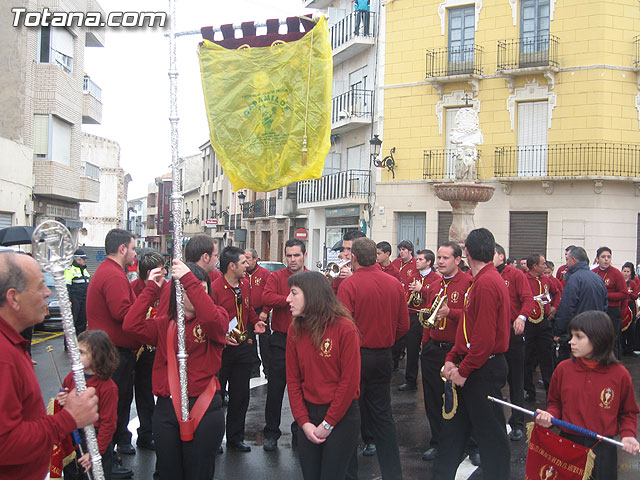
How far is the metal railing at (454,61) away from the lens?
24.0 m

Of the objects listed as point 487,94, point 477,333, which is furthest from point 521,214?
point 477,333

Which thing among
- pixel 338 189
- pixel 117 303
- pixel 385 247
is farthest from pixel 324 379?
pixel 338 189

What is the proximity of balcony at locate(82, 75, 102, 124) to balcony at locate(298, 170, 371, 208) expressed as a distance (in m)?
10.4

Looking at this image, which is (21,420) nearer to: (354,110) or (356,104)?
(354,110)

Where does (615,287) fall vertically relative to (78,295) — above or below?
above

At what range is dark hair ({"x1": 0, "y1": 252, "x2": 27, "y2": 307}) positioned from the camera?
111 inches

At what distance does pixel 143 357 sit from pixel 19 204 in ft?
62.3

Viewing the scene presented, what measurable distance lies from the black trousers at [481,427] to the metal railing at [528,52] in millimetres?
19536

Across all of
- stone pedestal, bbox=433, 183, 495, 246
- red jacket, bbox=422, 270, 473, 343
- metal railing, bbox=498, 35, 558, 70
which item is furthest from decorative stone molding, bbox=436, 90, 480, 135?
red jacket, bbox=422, 270, 473, 343

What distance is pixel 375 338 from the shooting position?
5602 millimetres

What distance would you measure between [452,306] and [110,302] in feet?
11.0

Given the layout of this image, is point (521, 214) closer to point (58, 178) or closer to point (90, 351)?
point (58, 178)

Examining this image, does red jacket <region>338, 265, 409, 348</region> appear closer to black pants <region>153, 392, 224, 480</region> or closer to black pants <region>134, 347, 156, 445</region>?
black pants <region>153, 392, 224, 480</region>

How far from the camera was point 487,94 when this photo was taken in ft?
78.2
